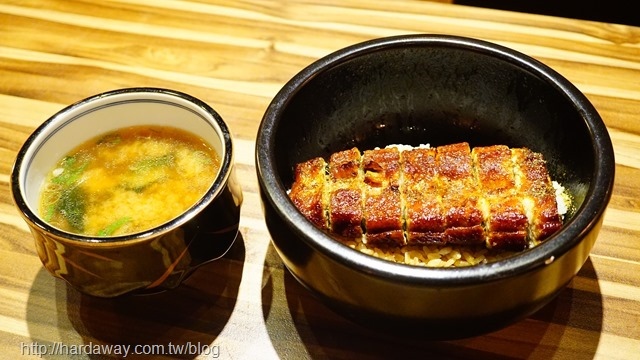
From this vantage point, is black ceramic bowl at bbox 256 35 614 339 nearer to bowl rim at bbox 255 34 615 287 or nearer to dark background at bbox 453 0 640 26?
bowl rim at bbox 255 34 615 287

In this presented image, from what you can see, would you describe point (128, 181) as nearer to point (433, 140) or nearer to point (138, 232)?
point (138, 232)

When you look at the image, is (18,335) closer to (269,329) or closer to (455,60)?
(269,329)

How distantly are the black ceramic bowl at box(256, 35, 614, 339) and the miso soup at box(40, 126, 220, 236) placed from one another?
0.76 ft

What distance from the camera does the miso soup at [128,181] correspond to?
133 centimetres

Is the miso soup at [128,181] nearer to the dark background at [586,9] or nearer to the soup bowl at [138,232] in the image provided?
the soup bowl at [138,232]

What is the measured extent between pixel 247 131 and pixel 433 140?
0.57 m

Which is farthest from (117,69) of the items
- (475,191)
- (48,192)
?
(475,191)

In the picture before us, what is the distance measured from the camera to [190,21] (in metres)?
2.26

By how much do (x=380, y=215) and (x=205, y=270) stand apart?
18.1 inches

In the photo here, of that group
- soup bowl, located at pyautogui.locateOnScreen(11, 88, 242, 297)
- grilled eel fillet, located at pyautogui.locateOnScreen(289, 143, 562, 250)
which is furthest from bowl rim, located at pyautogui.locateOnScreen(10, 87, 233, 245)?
grilled eel fillet, located at pyautogui.locateOnScreen(289, 143, 562, 250)

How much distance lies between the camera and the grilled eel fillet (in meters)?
1.27

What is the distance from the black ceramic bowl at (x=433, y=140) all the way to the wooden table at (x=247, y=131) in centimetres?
18

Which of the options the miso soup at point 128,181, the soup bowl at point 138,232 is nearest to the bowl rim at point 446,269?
the soup bowl at point 138,232

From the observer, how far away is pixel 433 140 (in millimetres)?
1624
